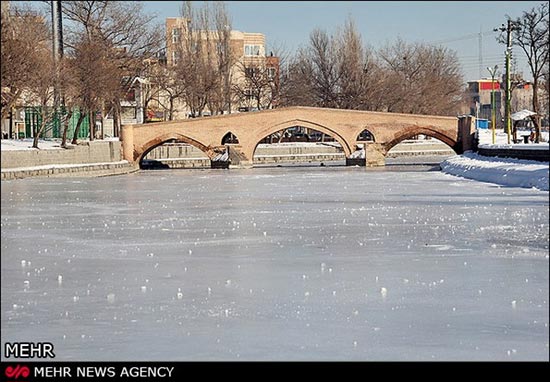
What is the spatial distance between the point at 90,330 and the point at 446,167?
38.9 meters

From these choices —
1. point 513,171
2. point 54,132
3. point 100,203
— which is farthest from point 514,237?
point 54,132

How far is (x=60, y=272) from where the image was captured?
1197cm

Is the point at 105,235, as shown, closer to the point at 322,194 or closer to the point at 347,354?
→ the point at 347,354

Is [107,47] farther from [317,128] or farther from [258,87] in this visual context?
[258,87]

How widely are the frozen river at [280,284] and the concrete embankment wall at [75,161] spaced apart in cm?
1631

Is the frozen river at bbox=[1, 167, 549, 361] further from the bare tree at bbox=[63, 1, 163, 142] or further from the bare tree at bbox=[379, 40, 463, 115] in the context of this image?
the bare tree at bbox=[379, 40, 463, 115]

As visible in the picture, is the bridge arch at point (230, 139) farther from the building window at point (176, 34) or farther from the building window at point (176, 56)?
the building window at point (176, 34)

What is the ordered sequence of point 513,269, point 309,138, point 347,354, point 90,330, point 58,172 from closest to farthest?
point 347,354 < point 90,330 < point 513,269 < point 58,172 < point 309,138

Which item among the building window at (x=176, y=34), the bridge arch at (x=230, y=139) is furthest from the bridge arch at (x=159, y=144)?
the building window at (x=176, y=34)

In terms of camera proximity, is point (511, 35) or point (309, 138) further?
point (309, 138)
